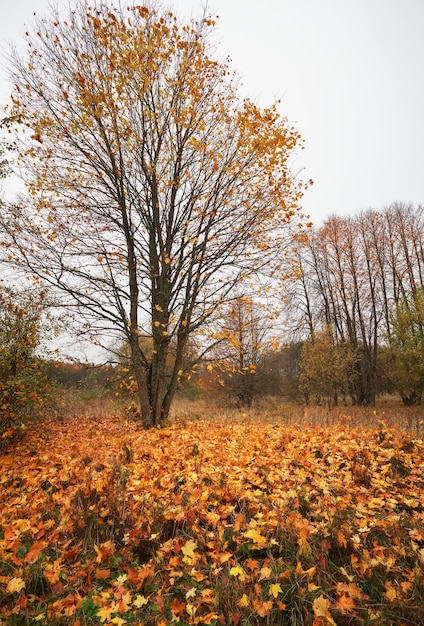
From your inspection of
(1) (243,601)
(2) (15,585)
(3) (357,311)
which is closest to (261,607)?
(1) (243,601)

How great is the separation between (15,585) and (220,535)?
1.73 m

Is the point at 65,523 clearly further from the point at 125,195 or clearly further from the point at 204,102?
the point at 204,102

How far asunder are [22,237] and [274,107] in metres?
5.71

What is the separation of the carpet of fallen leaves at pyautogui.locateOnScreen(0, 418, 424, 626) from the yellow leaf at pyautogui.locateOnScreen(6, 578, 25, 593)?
1 cm

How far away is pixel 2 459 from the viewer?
5754mm

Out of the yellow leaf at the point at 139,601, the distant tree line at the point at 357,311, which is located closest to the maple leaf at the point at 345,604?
the yellow leaf at the point at 139,601

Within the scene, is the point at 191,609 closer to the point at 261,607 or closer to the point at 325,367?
the point at 261,607

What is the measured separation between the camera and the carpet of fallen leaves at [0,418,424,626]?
8.03 feet

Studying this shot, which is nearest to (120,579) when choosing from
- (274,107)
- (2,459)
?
(2,459)

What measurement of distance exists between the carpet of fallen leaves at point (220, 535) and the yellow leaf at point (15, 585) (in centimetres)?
1

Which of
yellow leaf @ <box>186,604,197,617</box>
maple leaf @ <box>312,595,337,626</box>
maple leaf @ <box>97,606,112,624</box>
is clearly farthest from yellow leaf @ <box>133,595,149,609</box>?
maple leaf @ <box>312,595,337,626</box>

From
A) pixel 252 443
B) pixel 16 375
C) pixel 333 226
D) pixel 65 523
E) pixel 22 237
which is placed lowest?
pixel 65 523

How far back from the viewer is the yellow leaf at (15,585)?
8.73 ft

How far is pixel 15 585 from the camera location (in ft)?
8.83
